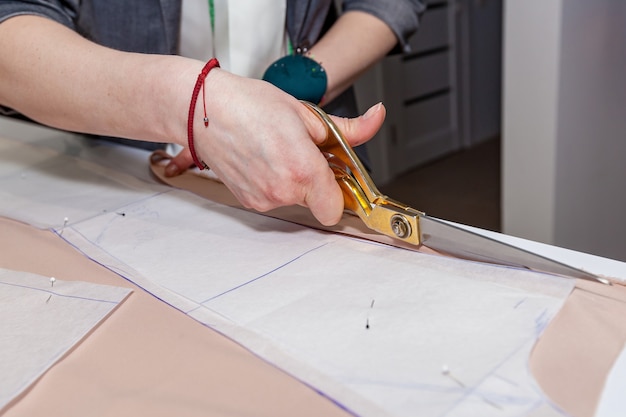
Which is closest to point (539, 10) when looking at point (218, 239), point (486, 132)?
point (218, 239)

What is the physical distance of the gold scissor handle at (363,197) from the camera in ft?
1.98

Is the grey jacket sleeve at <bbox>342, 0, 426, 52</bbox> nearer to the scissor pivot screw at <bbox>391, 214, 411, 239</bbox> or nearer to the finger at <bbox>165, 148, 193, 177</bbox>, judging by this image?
the finger at <bbox>165, 148, 193, 177</bbox>

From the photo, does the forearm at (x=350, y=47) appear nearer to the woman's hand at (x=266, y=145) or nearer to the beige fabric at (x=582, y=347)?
the woman's hand at (x=266, y=145)

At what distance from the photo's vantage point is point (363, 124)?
0.68 m

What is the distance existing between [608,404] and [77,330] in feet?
1.26

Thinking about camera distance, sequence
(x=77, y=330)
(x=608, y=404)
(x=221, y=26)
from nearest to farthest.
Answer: (x=608, y=404)
(x=77, y=330)
(x=221, y=26)

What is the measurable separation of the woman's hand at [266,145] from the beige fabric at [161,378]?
0.16 meters

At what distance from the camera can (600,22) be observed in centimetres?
171

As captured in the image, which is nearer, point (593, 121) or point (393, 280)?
point (393, 280)

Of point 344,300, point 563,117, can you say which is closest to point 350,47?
point 344,300

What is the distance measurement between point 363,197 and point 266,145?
0.11 m

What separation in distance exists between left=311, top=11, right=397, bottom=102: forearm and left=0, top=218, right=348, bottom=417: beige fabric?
49 cm

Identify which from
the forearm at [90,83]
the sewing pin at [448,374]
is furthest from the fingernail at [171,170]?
the sewing pin at [448,374]

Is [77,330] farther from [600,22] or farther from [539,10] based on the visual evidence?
[600,22]
